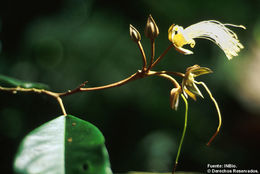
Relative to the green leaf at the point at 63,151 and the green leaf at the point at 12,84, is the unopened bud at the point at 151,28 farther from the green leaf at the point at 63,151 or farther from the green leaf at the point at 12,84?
the green leaf at the point at 12,84

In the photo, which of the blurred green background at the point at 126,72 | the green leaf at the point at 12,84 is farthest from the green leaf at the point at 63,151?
the blurred green background at the point at 126,72

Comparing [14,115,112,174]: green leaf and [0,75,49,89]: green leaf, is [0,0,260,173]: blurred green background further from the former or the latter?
[14,115,112,174]: green leaf

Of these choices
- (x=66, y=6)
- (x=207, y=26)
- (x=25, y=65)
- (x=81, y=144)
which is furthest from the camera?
(x=25, y=65)

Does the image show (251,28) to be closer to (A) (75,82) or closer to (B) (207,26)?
(A) (75,82)

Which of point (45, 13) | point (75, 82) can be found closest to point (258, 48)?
point (75, 82)

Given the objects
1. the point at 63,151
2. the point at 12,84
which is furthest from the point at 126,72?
the point at 63,151

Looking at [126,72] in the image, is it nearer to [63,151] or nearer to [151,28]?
[151,28]
